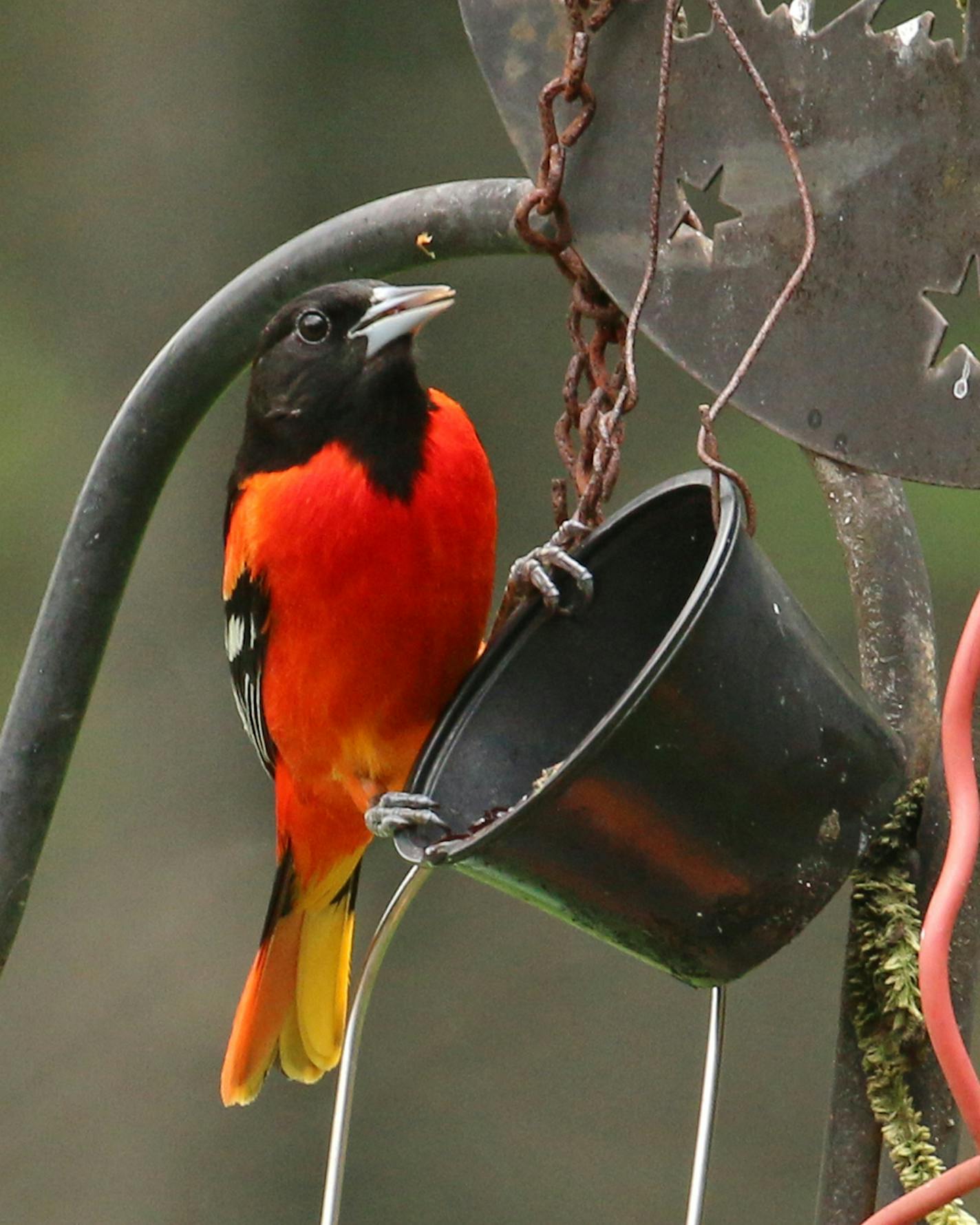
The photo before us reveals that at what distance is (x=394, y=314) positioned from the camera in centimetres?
277

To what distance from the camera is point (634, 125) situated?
193cm

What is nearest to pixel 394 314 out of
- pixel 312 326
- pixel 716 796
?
pixel 312 326

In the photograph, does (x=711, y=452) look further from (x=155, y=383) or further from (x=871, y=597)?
(x=155, y=383)

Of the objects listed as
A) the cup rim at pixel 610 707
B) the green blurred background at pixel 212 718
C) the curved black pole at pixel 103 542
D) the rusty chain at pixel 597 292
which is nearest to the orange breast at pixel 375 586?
the curved black pole at pixel 103 542

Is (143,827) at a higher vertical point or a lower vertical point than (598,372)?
lower

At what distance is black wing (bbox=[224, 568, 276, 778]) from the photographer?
2.96 m

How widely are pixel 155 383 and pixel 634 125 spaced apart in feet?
2.63

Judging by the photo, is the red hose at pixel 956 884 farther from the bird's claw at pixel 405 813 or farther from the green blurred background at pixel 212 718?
the green blurred background at pixel 212 718

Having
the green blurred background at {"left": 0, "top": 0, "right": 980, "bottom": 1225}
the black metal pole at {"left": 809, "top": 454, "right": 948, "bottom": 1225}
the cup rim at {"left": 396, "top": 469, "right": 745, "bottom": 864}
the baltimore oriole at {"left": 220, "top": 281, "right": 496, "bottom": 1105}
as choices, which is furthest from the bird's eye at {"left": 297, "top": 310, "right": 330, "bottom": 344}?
the green blurred background at {"left": 0, "top": 0, "right": 980, "bottom": 1225}

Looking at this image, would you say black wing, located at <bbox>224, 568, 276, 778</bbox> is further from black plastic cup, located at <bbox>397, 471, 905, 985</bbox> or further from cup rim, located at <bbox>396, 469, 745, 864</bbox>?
black plastic cup, located at <bbox>397, 471, 905, 985</bbox>

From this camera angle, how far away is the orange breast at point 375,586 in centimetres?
273

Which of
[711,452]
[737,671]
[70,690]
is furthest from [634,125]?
[70,690]

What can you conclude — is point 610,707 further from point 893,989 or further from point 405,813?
point 893,989

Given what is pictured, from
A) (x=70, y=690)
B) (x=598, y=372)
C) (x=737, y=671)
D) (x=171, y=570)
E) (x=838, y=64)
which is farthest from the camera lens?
(x=171, y=570)
